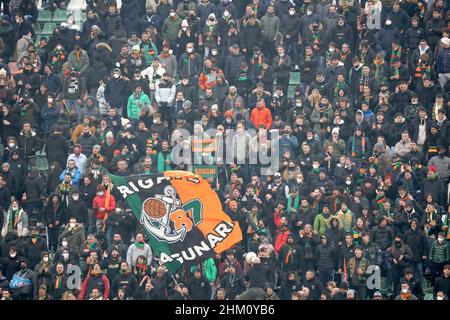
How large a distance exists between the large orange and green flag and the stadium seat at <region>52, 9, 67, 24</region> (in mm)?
8066

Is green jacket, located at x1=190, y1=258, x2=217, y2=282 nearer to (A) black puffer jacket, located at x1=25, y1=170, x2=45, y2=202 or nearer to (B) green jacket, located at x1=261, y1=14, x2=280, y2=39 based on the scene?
(A) black puffer jacket, located at x1=25, y1=170, x2=45, y2=202

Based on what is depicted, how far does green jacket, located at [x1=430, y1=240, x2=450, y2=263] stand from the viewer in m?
36.4

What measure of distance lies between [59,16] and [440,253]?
12.2 m

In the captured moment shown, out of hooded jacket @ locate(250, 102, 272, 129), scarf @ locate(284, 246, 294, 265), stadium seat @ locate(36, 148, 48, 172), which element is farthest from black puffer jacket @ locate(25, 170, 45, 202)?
scarf @ locate(284, 246, 294, 265)

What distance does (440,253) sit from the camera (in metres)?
36.5

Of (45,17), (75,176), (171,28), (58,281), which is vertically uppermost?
(45,17)

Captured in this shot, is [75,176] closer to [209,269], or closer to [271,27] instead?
[209,269]

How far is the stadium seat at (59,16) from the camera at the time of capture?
43.6 meters

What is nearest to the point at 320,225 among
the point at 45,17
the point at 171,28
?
the point at 171,28

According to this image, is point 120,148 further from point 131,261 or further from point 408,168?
point 408,168

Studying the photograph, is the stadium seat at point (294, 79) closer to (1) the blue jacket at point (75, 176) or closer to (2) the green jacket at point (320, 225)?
(2) the green jacket at point (320, 225)

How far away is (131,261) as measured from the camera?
120 feet
